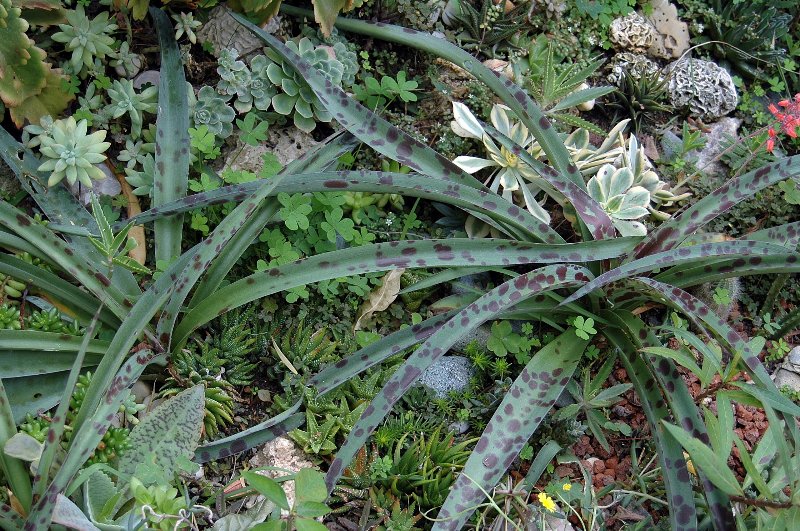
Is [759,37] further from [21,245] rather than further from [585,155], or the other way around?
[21,245]

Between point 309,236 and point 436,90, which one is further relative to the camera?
point 436,90

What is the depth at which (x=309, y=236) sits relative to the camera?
231cm

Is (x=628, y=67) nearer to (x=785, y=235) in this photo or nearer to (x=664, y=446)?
(x=785, y=235)

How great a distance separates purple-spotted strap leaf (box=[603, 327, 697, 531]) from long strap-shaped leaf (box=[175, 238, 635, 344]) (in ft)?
1.08

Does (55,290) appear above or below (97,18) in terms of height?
below

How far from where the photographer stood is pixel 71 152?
2076 millimetres

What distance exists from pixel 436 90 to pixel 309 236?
0.80 m

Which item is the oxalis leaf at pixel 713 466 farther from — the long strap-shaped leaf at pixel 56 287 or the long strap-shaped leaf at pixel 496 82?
the long strap-shaped leaf at pixel 56 287

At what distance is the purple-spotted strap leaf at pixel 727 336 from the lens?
1820mm

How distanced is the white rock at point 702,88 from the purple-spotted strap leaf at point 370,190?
115 centimetres

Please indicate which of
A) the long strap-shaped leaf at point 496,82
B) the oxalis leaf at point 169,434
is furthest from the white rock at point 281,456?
the long strap-shaped leaf at point 496,82

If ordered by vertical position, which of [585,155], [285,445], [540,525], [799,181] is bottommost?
[540,525]

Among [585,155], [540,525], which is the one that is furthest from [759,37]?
[540,525]

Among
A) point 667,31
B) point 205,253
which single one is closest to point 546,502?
point 205,253
